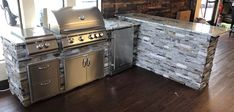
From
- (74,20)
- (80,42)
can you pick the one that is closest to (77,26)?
(74,20)

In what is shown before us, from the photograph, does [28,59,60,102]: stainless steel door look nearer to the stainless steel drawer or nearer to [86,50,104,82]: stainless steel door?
the stainless steel drawer

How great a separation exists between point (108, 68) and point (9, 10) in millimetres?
1626

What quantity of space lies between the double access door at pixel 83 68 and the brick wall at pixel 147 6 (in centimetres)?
107

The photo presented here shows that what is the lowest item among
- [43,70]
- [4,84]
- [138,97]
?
[138,97]

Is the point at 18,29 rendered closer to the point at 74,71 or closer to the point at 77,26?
the point at 77,26

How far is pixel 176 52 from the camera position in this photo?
10.5 ft

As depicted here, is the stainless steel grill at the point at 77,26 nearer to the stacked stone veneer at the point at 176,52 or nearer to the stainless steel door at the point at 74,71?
the stainless steel door at the point at 74,71

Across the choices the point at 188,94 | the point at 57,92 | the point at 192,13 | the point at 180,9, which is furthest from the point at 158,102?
the point at 192,13

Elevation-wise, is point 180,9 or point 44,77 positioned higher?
point 180,9

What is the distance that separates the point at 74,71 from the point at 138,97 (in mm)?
933

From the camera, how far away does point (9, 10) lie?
9.20 feet

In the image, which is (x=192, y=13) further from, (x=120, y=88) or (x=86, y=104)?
(x=86, y=104)

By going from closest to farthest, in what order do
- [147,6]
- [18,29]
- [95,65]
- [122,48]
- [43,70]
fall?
1. [43,70]
2. [18,29]
3. [95,65]
4. [122,48]
5. [147,6]

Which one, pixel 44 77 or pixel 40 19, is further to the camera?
pixel 40 19
